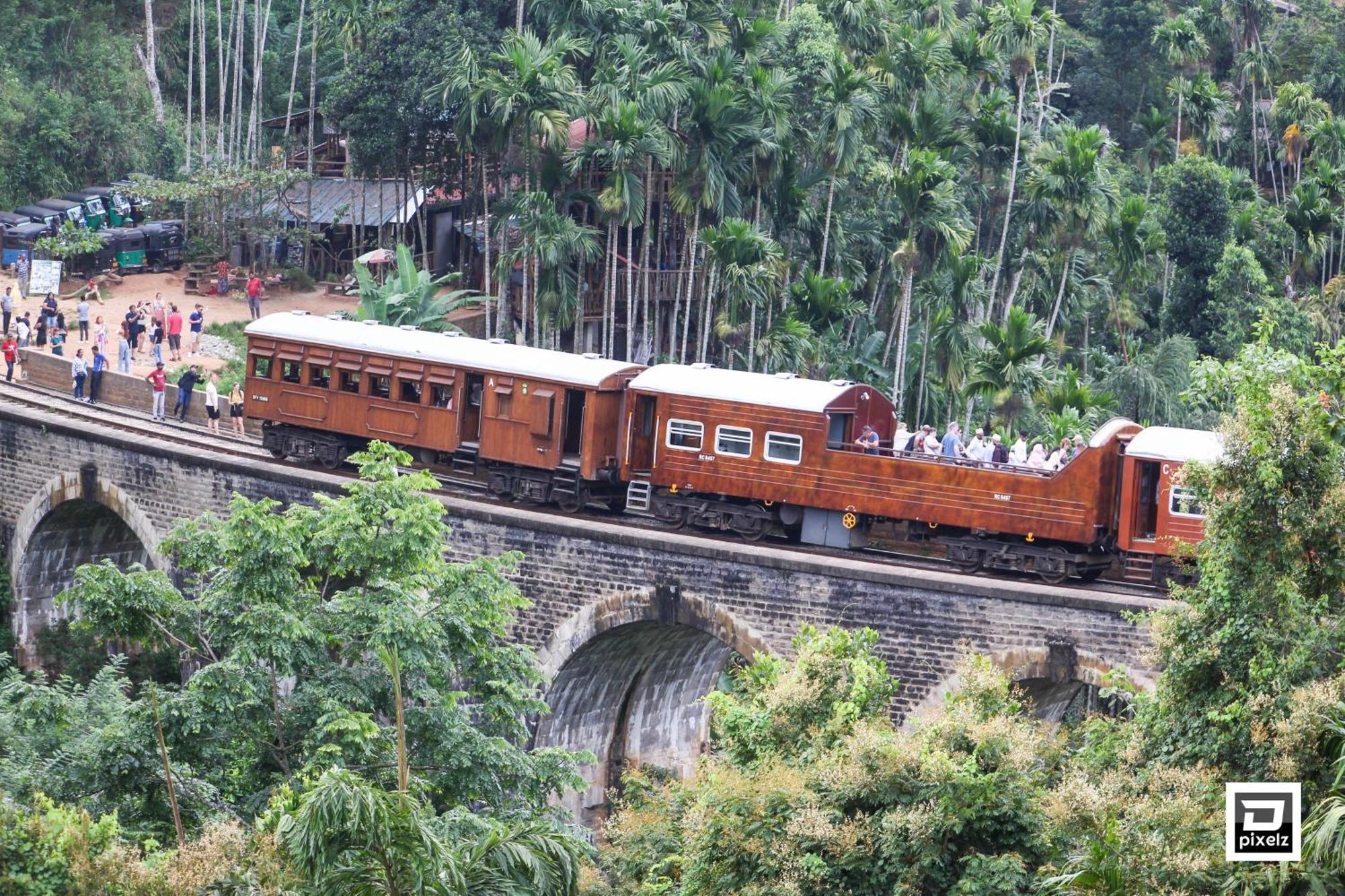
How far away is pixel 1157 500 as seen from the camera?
Result: 28.2m

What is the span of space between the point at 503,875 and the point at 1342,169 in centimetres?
4532

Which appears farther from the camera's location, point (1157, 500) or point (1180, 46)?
point (1180, 46)

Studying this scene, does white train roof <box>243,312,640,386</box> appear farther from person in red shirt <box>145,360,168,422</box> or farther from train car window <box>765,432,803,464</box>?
person in red shirt <box>145,360,168,422</box>

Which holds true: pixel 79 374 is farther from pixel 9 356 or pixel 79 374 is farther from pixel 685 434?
pixel 685 434

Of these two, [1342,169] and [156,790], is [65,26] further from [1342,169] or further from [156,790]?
[156,790]

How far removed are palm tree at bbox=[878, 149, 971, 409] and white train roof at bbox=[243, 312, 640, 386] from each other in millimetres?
13599

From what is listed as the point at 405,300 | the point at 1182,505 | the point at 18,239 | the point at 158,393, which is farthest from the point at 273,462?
the point at 18,239

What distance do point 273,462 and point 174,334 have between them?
11949 millimetres

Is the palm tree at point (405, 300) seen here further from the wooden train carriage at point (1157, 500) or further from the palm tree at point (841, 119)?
the wooden train carriage at point (1157, 500)

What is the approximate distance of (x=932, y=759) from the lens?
19141mm

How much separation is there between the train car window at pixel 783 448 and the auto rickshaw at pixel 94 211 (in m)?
32.0

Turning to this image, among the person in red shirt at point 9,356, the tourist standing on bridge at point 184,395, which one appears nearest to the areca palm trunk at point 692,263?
the tourist standing on bridge at point 184,395

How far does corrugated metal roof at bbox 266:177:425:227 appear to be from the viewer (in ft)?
175

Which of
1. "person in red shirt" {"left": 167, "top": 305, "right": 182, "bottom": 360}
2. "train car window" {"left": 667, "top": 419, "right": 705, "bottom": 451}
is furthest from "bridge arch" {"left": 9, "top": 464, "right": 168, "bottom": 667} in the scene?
"train car window" {"left": 667, "top": 419, "right": 705, "bottom": 451}
